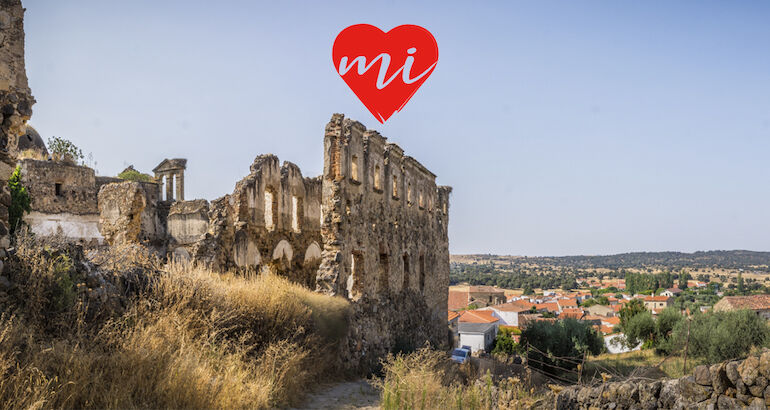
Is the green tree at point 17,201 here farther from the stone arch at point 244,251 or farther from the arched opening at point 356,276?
the arched opening at point 356,276

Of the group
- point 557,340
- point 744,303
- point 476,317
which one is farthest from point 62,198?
point 744,303

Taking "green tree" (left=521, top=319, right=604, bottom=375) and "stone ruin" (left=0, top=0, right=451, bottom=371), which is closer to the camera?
"stone ruin" (left=0, top=0, right=451, bottom=371)

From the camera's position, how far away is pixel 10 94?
7.37 metres

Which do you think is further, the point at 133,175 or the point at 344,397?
the point at 133,175

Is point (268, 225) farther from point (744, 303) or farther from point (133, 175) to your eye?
point (744, 303)

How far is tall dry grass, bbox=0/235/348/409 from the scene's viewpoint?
5438 millimetres

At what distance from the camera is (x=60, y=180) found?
2656 cm

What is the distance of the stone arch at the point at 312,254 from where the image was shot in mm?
18047

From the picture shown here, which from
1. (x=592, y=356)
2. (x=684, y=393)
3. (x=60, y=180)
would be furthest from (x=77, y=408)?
(x=592, y=356)

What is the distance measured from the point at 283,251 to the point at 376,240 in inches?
111

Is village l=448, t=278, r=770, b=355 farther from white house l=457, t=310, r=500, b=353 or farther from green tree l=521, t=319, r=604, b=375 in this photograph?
green tree l=521, t=319, r=604, b=375

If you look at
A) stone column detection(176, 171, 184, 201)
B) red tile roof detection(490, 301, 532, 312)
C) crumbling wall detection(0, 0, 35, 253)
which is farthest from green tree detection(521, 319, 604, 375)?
red tile roof detection(490, 301, 532, 312)

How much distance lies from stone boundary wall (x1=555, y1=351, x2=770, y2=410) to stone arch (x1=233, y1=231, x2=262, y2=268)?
9670 millimetres

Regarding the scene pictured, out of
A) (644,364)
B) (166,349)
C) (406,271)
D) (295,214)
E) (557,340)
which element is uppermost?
(295,214)
